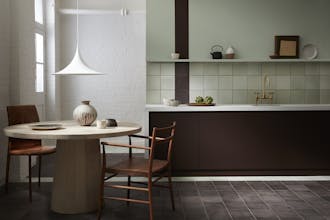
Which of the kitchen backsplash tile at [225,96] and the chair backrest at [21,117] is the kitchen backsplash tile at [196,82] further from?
the chair backrest at [21,117]

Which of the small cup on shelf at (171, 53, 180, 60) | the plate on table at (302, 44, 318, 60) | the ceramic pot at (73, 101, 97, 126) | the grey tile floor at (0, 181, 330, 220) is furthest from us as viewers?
the plate on table at (302, 44, 318, 60)

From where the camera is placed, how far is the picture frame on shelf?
16.8 ft

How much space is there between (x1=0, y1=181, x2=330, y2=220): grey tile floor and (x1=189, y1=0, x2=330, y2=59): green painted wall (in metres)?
1.73

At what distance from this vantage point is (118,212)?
344cm

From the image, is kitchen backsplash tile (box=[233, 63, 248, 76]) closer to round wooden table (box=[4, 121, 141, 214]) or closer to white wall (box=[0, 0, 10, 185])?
round wooden table (box=[4, 121, 141, 214])

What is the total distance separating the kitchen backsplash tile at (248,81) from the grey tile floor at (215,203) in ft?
4.10

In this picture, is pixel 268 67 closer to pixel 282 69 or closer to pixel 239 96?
pixel 282 69

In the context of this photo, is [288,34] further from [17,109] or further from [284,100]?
[17,109]

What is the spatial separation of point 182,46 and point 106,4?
1994mm

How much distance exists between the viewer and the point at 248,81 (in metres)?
5.23

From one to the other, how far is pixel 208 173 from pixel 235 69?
4.56 feet

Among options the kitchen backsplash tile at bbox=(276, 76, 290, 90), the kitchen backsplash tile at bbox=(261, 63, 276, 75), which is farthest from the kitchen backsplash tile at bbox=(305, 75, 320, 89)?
the kitchen backsplash tile at bbox=(261, 63, 276, 75)

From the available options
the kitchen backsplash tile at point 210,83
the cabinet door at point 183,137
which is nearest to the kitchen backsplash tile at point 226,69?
the kitchen backsplash tile at point 210,83

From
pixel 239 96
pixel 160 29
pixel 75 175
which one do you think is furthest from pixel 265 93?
pixel 75 175
